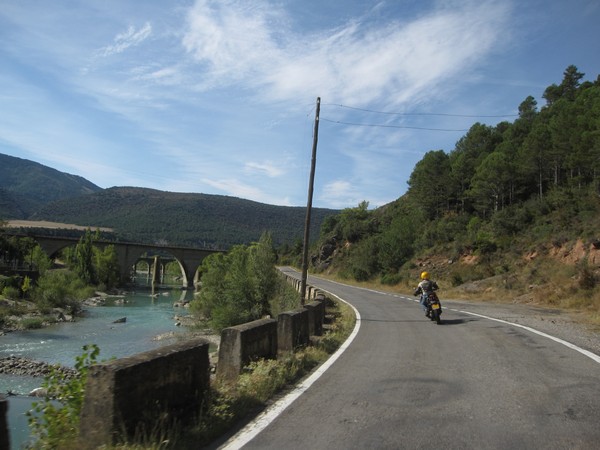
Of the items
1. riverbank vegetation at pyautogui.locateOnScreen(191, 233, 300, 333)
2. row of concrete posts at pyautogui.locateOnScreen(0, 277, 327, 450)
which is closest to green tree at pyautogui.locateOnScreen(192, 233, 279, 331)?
riverbank vegetation at pyautogui.locateOnScreen(191, 233, 300, 333)

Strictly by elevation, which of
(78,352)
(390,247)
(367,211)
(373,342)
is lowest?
(78,352)

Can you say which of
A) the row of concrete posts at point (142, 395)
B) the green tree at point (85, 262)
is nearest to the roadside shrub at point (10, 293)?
the green tree at point (85, 262)

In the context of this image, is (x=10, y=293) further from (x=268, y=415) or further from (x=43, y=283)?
(x=268, y=415)

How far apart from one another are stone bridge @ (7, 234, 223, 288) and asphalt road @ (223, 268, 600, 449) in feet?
312

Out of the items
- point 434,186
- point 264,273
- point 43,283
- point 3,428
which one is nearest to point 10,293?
point 43,283

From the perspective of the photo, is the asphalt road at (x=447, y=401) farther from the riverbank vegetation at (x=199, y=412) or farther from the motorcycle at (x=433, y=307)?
the motorcycle at (x=433, y=307)

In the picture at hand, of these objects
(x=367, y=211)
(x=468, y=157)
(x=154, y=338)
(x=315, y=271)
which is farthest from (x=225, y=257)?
(x=367, y=211)

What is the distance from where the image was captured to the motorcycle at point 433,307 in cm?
1453

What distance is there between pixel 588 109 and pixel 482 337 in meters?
42.3

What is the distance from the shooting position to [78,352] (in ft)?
91.1

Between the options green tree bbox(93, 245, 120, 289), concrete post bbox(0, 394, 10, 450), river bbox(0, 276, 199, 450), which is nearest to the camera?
concrete post bbox(0, 394, 10, 450)

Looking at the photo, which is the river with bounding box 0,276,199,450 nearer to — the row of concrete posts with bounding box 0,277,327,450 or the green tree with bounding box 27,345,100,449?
the green tree with bounding box 27,345,100,449

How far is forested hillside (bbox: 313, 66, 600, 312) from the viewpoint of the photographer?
30.6 m

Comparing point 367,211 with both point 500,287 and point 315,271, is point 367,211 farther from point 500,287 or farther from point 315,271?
point 500,287
